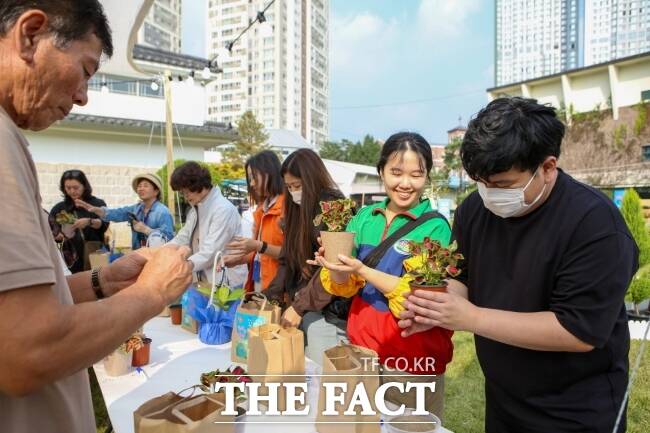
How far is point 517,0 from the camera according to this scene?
25.2 m

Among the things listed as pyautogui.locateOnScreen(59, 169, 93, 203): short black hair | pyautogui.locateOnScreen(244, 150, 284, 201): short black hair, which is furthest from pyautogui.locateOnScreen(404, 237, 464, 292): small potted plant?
pyautogui.locateOnScreen(59, 169, 93, 203): short black hair

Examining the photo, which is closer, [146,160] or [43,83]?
[43,83]

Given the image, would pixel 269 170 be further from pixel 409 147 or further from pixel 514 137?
pixel 514 137

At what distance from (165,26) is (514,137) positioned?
77.0 m

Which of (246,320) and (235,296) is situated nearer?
(246,320)

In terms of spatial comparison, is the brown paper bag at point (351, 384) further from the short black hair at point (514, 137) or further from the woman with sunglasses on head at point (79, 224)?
the woman with sunglasses on head at point (79, 224)

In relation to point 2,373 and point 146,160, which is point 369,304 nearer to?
point 2,373

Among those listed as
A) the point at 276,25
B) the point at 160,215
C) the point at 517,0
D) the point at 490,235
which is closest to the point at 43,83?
the point at 490,235

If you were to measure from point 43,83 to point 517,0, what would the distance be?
2956cm

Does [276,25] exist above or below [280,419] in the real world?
above

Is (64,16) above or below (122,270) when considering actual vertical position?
above

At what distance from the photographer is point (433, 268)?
1.33 metres

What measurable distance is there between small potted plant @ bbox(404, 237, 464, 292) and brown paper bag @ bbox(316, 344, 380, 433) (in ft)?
0.92

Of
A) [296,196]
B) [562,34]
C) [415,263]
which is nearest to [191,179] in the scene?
[296,196]
